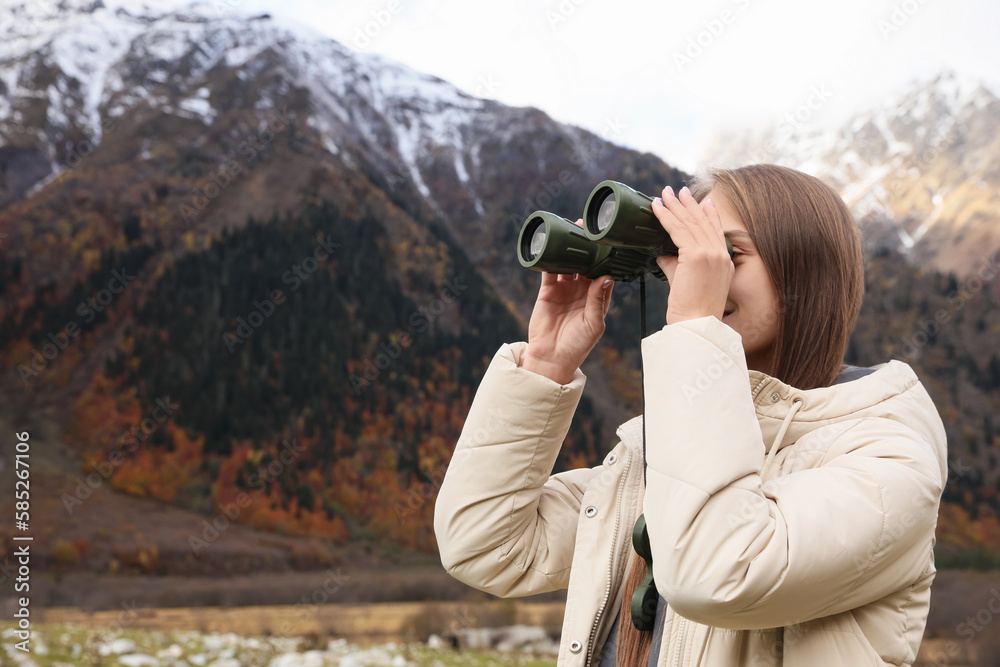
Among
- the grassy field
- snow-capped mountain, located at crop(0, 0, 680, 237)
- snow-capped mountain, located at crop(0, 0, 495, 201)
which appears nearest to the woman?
the grassy field

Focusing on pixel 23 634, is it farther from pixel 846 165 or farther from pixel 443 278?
pixel 846 165

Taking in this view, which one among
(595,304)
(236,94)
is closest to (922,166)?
(236,94)

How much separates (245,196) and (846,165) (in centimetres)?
928

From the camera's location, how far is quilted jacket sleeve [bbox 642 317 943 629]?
62 cm

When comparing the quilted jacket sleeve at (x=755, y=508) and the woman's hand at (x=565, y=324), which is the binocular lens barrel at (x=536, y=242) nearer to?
the woman's hand at (x=565, y=324)

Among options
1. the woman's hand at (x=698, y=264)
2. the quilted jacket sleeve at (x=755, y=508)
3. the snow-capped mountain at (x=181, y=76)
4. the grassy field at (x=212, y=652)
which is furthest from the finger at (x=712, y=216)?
the snow-capped mountain at (x=181, y=76)

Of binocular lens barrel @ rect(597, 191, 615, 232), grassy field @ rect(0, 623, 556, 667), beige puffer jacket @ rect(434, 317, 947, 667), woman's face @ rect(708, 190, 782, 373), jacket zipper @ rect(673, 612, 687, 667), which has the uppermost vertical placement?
binocular lens barrel @ rect(597, 191, 615, 232)

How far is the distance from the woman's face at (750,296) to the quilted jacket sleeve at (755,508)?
12cm

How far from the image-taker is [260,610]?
6703 millimetres

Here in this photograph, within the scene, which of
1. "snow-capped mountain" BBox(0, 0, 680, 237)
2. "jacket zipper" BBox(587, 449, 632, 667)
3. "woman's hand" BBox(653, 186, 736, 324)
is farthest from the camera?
"snow-capped mountain" BBox(0, 0, 680, 237)

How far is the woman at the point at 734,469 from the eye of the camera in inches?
24.8

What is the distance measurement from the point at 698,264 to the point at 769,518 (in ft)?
0.82

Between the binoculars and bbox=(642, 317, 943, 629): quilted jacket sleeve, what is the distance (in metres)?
0.14

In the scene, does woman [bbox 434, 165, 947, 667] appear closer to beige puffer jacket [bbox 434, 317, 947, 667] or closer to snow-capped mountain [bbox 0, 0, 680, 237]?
beige puffer jacket [bbox 434, 317, 947, 667]
